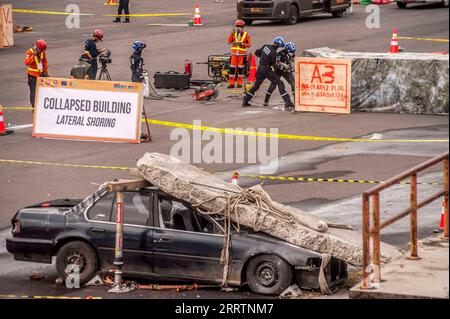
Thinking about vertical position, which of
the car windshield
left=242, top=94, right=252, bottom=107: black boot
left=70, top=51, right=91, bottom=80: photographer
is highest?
left=70, top=51, right=91, bottom=80: photographer

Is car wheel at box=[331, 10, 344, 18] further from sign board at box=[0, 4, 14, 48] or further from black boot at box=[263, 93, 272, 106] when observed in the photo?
black boot at box=[263, 93, 272, 106]

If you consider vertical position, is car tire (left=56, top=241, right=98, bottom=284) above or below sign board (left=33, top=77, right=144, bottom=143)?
below

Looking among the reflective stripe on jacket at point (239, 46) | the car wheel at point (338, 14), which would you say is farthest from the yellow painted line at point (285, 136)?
the car wheel at point (338, 14)

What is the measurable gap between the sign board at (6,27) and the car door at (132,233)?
2619 cm

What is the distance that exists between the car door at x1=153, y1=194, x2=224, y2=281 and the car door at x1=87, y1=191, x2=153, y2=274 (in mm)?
114

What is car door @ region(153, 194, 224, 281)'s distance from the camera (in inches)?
593

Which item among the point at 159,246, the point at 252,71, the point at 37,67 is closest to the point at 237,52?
the point at 252,71

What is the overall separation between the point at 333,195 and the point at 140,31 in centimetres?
2534

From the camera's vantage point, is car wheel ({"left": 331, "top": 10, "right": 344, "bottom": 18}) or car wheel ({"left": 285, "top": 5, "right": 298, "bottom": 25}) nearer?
car wheel ({"left": 285, "top": 5, "right": 298, "bottom": 25})

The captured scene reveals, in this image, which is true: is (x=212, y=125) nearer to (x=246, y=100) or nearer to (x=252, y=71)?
(x=246, y=100)

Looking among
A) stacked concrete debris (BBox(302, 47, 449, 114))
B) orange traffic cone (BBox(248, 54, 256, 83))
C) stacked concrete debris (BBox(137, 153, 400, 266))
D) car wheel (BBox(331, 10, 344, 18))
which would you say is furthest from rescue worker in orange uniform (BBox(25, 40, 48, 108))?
car wheel (BBox(331, 10, 344, 18))

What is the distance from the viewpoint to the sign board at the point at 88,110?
2570 cm

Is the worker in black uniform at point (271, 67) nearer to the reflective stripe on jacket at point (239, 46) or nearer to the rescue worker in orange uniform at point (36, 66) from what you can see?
the reflective stripe on jacket at point (239, 46)

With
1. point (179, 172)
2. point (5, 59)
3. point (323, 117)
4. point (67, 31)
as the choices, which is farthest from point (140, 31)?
point (179, 172)
